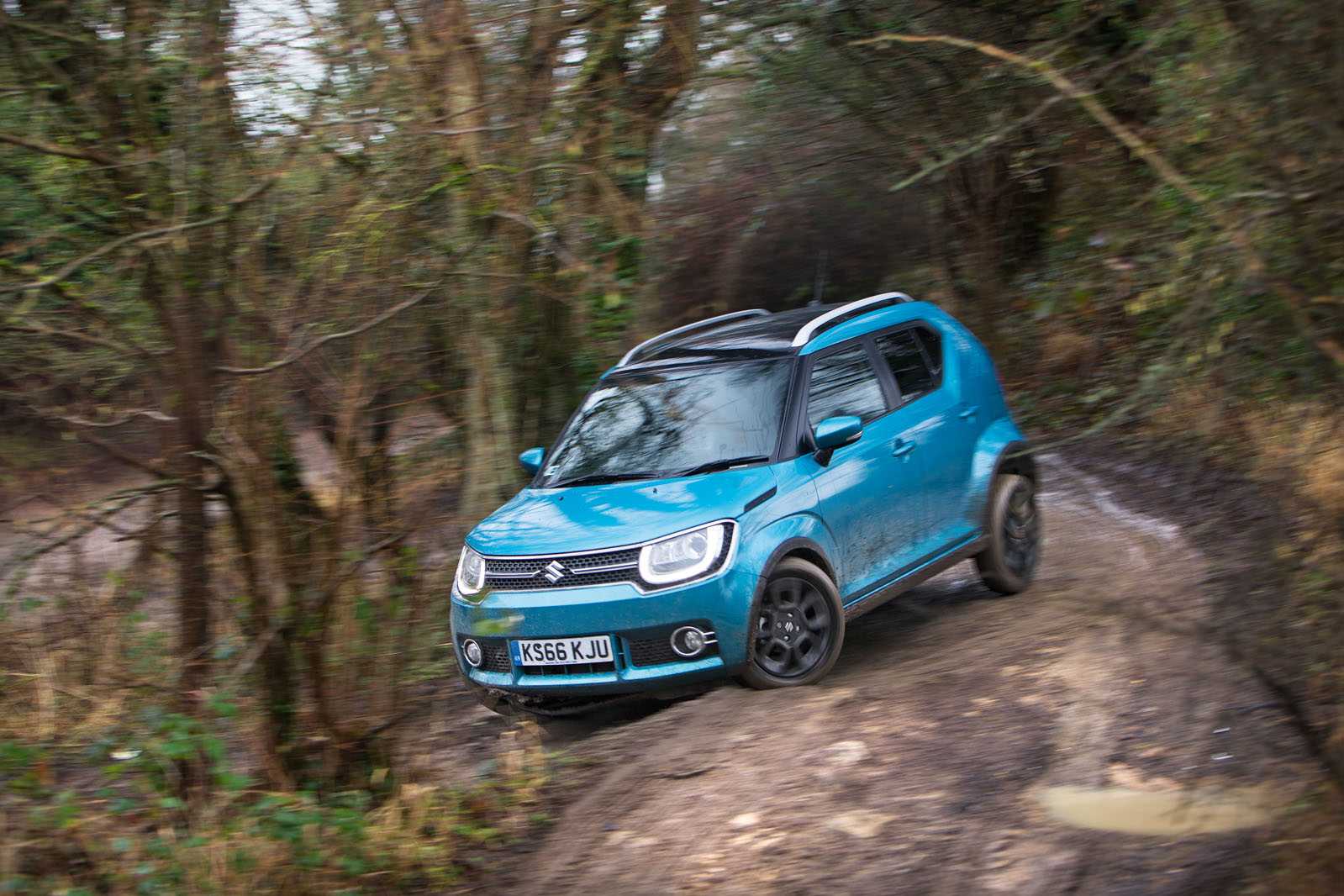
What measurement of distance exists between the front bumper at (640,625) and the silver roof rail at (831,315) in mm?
1675

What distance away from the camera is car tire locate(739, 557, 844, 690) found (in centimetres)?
575

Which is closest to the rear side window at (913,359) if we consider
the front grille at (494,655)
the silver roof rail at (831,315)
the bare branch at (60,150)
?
the silver roof rail at (831,315)

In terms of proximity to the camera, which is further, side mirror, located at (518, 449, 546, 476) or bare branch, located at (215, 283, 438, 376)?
side mirror, located at (518, 449, 546, 476)

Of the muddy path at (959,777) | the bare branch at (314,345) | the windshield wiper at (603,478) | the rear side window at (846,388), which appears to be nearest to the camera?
the muddy path at (959,777)

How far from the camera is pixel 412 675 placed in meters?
5.10

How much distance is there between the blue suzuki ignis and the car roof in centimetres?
2

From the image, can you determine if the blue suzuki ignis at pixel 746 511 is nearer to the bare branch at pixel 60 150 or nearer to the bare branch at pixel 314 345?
the bare branch at pixel 314 345

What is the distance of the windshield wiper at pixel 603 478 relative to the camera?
6.29 m

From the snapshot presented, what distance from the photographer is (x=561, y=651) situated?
5711mm

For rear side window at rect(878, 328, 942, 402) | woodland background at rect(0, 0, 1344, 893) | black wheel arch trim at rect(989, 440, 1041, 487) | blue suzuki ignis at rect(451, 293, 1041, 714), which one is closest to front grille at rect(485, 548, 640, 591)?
blue suzuki ignis at rect(451, 293, 1041, 714)

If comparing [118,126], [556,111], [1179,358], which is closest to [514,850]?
[1179,358]

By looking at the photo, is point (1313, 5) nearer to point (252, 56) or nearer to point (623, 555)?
point (623, 555)

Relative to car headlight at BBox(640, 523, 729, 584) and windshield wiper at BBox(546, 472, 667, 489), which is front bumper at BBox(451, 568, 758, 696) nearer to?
car headlight at BBox(640, 523, 729, 584)

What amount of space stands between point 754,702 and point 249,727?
224 cm
